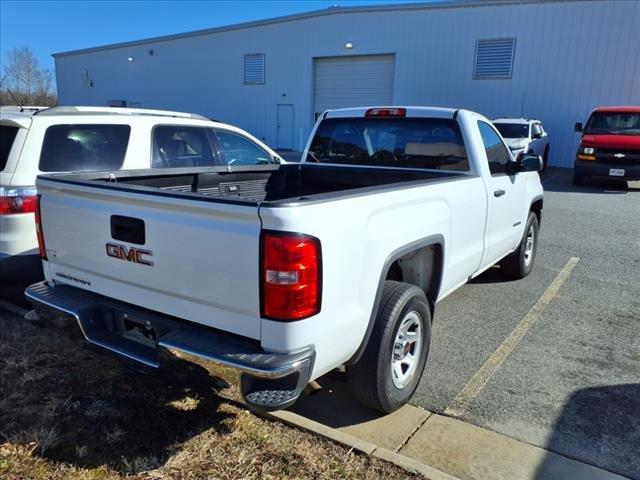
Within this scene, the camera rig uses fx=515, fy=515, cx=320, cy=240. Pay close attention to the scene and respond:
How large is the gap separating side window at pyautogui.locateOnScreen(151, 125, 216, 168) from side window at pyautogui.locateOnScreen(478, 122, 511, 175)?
3.12 metres

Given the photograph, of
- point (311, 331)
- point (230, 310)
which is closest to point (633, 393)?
point (311, 331)

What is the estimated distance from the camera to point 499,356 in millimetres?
4105

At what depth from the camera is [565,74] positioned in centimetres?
1938

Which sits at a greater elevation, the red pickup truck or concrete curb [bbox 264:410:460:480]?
the red pickup truck

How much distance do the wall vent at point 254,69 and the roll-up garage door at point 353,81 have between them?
11.9 feet

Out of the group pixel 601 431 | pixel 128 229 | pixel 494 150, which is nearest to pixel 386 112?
pixel 494 150

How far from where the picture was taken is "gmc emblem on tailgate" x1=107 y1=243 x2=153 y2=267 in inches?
106

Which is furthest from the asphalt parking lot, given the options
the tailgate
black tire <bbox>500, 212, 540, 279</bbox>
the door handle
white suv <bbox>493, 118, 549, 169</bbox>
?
white suv <bbox>493, 118, 549, 169</bbox>

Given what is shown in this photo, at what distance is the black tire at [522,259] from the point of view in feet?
19.0

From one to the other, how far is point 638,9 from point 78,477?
21.6m

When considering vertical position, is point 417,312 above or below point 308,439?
above

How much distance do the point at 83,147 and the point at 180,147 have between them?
45.0 inches

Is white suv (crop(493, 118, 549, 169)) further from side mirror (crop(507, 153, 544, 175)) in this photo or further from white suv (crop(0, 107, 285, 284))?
white suv (crop(0, 107, 285, 284))

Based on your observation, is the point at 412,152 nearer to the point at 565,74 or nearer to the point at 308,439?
the point at 308,439
